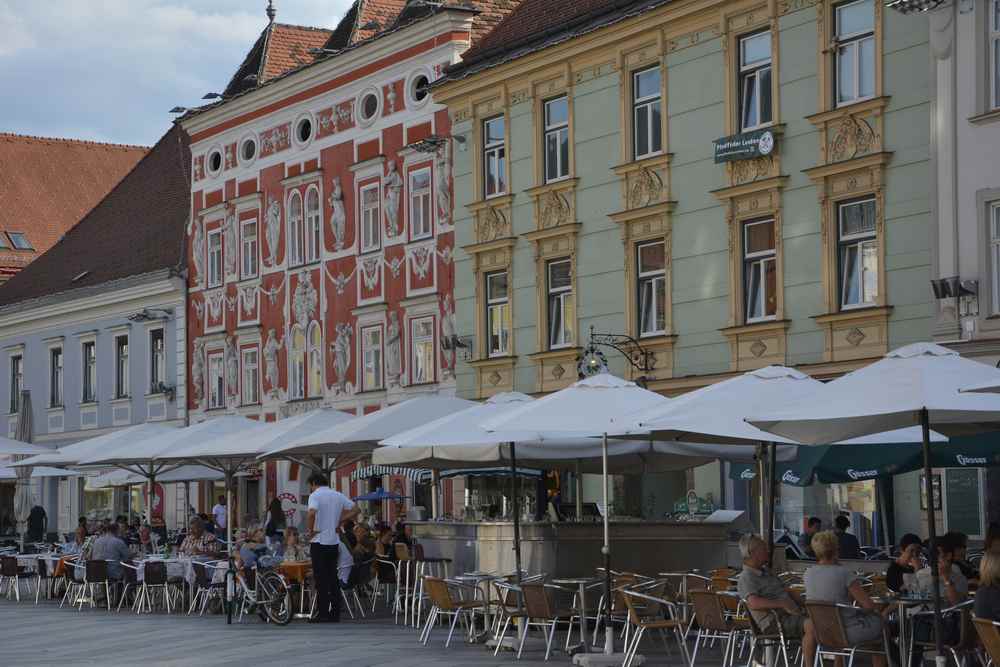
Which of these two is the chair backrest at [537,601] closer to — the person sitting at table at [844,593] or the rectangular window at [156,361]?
the person sitting at table at [844,593]

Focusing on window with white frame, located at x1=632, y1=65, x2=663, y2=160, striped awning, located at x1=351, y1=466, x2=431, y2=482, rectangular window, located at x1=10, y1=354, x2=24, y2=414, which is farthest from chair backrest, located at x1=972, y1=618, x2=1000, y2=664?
rectangular window, located at x1=10, y1=354, x2=24, y2=414

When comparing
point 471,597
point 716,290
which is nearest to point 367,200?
point 716,290

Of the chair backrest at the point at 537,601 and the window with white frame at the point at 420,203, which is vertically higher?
the window with white frame at the point at 420,203

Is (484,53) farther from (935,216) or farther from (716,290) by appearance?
(935,216)

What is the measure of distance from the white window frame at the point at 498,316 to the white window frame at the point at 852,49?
9219mm

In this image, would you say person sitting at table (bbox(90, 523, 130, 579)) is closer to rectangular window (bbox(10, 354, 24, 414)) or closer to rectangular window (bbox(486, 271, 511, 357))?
rectangular window (bbox(486, 271, 511, 357))

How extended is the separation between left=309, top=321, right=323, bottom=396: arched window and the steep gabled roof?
7.07 metres

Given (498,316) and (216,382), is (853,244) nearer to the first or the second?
(498,316)

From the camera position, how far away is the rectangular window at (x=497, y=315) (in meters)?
35.5

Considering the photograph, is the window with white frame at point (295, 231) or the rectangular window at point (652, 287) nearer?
the rectangular window at point (652, 287)

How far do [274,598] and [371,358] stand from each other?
54.9ft

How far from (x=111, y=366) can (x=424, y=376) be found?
52.3 feet

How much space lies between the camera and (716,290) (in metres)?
30.1

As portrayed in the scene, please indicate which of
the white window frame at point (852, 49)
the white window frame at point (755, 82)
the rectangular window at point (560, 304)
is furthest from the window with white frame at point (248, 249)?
the white window frame at point (852, 49)
